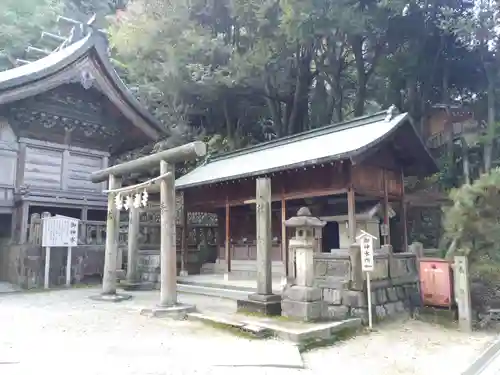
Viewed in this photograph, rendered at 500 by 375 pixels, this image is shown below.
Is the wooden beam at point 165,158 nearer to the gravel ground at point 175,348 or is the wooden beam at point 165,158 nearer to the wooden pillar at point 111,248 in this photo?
the wooden pillar at point 111,248

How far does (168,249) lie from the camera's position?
9.18 m

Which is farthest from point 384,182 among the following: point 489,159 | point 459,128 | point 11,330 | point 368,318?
point 11,330

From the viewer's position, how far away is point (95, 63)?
15453 millimetres

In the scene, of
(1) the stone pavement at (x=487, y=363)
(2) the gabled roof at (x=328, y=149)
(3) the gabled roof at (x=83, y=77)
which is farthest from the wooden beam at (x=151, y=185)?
(1) the stone pavement at (x=487, y=363)

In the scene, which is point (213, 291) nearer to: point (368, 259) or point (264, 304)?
point (264, 304)

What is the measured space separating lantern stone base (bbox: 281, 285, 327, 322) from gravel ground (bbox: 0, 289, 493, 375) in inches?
35.5

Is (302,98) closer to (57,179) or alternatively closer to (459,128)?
(459,128)

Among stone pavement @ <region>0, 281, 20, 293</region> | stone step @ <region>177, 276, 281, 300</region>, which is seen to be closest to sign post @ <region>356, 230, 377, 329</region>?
stone step @ <region>177, 276, 281, 300</region>

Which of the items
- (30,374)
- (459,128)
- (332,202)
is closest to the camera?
(30,374)

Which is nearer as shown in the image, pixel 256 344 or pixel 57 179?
pixel 256 344

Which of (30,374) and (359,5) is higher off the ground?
(359,5)

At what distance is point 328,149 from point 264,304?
537 cm

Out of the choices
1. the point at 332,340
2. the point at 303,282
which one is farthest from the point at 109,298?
the point at 332,340

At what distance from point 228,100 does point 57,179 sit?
10611 mm
